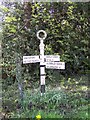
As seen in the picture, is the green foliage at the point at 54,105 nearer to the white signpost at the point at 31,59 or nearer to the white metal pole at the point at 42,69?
the white metal pole at the point at 42,69

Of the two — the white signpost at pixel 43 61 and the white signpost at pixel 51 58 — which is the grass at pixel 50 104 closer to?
the white signpost at pixel 43 61

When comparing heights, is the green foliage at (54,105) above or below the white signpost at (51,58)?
below

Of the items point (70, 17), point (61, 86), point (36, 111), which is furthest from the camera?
point (70, 17)

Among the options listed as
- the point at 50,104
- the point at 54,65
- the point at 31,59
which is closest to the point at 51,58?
the point at 54,65

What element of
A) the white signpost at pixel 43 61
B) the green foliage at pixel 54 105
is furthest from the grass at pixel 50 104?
the white signpost at pixel 43 61

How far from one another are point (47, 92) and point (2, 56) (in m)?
0.74

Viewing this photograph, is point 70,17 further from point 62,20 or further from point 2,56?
point 2,56

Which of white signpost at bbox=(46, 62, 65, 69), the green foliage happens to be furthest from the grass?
white signpost at bbox=(46, 62, 65, 69)

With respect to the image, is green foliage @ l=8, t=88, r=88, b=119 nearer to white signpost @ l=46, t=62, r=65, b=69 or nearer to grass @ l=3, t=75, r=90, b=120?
grass @ l=3, t=75, r=90, b=120

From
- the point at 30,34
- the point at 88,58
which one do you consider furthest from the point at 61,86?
the point at 30,34

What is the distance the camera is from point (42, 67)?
10.8ft

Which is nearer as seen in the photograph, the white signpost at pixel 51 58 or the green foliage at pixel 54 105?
the green foliage at pixel 54 105

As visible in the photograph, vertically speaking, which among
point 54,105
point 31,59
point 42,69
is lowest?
point 54,105

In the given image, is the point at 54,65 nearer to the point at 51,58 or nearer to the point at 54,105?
the point at 51,58
